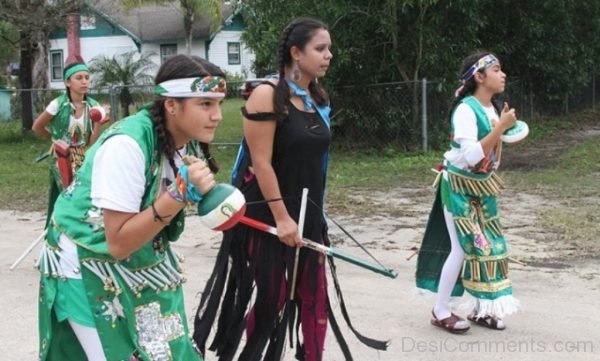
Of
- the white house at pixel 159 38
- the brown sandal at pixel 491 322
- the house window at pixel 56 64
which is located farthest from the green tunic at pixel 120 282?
the house window at pixel 56 64

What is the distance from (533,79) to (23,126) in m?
12.8

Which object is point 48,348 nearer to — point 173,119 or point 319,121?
point 173,119

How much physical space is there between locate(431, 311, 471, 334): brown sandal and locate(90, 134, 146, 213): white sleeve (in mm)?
2910

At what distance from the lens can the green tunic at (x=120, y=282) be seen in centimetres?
253

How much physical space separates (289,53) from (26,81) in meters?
18.5

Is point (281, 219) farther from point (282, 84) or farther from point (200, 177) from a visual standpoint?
point (200, 177)

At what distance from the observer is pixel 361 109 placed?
1461cm

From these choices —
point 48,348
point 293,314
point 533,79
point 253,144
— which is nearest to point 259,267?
point 293,314

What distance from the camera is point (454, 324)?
190 inches

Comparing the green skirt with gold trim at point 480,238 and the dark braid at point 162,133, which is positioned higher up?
the dark braid at point 162,133

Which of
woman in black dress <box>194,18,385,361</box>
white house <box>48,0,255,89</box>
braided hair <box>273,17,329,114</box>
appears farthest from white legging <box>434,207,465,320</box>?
white house <box>48,0,255,89</box>

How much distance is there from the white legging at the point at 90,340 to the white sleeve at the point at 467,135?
8.95ft

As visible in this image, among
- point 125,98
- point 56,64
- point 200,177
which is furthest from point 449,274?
point 56,64

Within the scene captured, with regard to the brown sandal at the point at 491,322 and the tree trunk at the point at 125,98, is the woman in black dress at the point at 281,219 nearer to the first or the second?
the brown sandal at the point at 491,322
